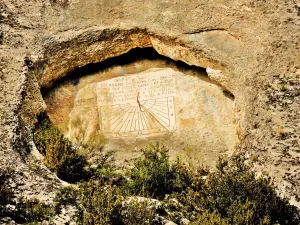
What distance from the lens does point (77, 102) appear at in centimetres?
1090

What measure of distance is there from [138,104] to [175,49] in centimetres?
116

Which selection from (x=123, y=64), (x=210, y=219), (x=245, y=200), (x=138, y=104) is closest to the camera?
(x=210, y=219)

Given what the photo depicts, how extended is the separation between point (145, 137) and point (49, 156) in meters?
1.85

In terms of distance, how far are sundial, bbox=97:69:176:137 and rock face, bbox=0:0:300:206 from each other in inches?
19.9

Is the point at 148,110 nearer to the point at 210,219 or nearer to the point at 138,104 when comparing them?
the point at 138,104

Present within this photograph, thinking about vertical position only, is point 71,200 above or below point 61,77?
below

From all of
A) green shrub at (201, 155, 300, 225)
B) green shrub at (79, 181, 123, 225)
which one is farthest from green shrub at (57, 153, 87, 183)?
green shrub at (201, 155, 300, 225)

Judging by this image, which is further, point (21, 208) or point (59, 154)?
point (59, 154)

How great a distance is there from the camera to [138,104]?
10.8 meters

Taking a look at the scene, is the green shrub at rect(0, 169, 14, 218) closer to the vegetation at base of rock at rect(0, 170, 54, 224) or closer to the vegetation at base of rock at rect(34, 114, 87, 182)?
the vegetation at base of rock at rect(0, 170, 54, 224)

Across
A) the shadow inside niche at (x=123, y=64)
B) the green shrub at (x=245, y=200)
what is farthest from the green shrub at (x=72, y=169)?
the green shrub at (x=245, y=200)

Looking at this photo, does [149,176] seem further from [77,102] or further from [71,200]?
[77,102]

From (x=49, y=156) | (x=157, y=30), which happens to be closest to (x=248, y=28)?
(x=157, y=30)

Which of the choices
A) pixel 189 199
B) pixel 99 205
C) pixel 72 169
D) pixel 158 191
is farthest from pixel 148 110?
pixel 99 205
